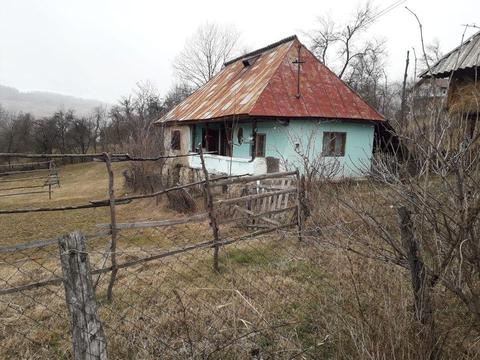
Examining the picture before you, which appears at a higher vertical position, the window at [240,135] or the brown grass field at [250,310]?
the window at [240,135]

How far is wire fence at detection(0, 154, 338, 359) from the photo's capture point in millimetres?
2115

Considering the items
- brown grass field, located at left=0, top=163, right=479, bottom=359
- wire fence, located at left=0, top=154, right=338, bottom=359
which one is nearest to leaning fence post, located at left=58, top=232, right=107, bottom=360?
wire fence, located at left=0, top=154, right=338, bottom=359

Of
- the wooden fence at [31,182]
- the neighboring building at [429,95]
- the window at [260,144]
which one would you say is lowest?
the wooden fence at [31,182]

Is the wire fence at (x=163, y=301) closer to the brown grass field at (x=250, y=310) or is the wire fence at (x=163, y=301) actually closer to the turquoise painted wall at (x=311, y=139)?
the brown grass field at (x=250, y=310)

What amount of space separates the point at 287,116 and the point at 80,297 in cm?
1130

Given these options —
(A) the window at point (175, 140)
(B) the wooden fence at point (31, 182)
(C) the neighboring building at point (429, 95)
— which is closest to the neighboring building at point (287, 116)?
(A) the window at point (175, 140)

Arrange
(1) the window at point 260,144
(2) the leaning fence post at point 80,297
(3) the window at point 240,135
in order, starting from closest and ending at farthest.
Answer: (2) the leaning fence post at point 80,297
(1) the window at point 260,144
(3) the window at point 240,135

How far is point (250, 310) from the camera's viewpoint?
350 centimetres

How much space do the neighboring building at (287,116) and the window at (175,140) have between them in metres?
2.85

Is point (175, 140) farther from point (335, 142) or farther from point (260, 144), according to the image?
point (335, 142)

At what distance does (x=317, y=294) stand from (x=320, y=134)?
1064cm

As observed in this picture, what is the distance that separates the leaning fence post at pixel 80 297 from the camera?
2006mm

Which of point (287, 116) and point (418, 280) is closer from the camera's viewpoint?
point (418, 280)

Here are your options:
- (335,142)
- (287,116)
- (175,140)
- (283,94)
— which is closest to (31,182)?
(175,140)
